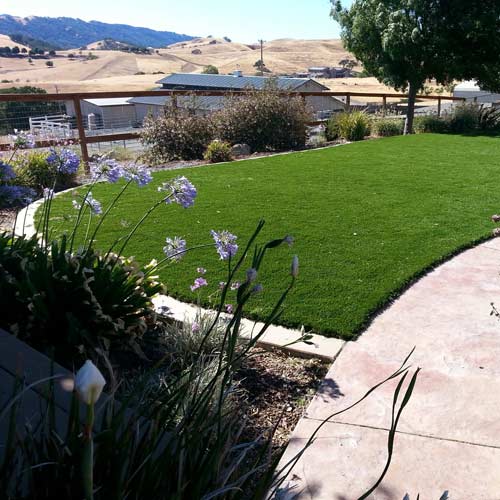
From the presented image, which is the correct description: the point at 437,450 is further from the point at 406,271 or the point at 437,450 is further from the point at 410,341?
the point at 406,271

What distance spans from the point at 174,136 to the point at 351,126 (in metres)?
5.46

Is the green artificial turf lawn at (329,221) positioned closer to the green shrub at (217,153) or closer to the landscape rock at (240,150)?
the green shrub at (217,153)

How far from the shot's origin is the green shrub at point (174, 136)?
11.0 metres

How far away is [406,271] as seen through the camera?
14.7 ft

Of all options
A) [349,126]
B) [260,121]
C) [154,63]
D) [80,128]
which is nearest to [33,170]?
[80,128]

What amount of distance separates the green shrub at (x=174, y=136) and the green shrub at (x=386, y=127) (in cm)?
674

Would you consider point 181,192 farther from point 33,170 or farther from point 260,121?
point 260,121

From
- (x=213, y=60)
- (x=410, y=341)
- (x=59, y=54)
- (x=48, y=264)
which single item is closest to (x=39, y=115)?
(x=48, y=264)

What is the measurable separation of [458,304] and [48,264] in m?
2.88

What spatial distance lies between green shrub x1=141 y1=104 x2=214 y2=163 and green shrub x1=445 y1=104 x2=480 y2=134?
376 inches

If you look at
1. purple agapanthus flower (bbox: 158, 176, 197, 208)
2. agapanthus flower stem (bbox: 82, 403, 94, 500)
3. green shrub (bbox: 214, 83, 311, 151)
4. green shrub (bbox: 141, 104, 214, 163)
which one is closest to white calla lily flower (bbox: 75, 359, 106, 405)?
agapanthus flower stem (bbox: 82, 403, 94, 500)

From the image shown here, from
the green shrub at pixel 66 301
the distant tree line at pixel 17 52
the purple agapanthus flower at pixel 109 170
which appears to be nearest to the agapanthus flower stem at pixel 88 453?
the green shrub at pixel 66 301

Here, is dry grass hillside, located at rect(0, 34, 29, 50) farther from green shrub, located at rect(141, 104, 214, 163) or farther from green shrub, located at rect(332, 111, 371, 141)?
green shrub, located at rect(141, 104, 214, 163)

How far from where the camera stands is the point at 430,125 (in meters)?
17.4
